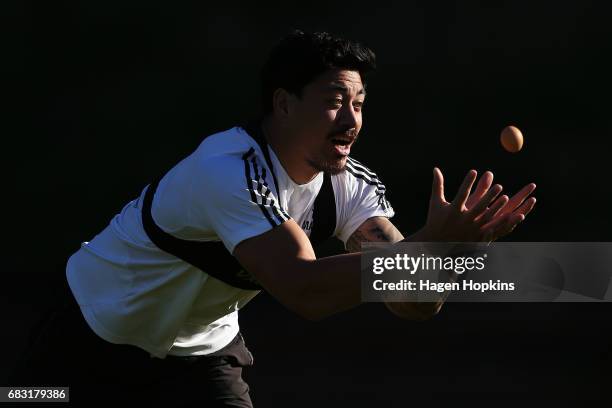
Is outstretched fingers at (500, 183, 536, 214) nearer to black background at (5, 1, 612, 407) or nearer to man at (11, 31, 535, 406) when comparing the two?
man at (11, 31, 535, 406)

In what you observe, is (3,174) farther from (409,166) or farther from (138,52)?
(409,166)

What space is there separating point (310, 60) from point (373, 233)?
556 millimetres

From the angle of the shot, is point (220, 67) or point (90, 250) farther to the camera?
point (220, 67)

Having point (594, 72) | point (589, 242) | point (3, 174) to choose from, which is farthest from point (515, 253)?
point (3, 174)

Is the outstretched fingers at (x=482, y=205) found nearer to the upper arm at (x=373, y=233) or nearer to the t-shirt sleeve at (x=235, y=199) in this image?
the t-shirt sleeve at (x=235, y=199)

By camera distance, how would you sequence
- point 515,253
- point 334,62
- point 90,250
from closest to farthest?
point 334,62
point 90,250
point 515,253

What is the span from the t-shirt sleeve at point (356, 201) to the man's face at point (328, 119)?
0.22 meters

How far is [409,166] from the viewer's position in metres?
6.17

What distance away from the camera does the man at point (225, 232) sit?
121 inches

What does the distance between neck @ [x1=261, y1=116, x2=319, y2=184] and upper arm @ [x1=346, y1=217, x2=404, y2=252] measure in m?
0.28

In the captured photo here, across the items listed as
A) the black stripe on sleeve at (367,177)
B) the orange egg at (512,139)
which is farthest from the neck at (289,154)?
the orange egg at (512,139)

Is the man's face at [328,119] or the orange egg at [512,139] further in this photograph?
the orange egg at [512,139]

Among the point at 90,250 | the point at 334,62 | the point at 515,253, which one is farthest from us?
the point at 515,253

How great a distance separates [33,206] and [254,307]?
122 centimetres
